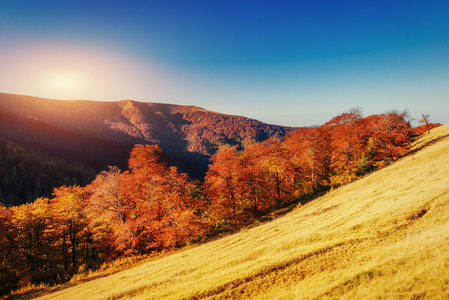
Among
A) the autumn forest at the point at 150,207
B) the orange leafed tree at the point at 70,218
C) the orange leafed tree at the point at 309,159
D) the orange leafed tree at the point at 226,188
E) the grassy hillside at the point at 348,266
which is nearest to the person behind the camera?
the grassy hillside at the point at 348,266

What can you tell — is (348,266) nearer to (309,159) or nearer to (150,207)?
(150,207)

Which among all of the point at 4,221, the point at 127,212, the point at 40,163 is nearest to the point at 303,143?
Answer: the point at 127,212

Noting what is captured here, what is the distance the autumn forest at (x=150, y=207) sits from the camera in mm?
27625

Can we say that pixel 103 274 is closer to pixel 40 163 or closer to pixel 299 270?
pixel 299 270

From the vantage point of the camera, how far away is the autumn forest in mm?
27625

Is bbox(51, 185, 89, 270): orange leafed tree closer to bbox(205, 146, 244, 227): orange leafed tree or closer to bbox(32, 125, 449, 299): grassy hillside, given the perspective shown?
bbox(32, 125, 449, 299): grassy hillside

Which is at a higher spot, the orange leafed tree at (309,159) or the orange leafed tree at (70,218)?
the orange leafed tree at (309,159)

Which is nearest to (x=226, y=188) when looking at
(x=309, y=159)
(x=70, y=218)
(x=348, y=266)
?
(x=309, y=159)

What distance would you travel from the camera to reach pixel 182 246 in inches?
1095

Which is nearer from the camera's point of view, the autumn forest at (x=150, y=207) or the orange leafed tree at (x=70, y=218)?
the autumn forest at (x=150, y=207)

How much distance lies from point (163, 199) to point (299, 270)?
23.5 m

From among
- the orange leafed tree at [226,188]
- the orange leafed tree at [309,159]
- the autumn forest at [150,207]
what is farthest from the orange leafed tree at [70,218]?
the orange leafed tree at [309,159]

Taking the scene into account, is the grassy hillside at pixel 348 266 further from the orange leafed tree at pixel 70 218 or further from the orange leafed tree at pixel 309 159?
the orange leafed tree at pixel 309 159

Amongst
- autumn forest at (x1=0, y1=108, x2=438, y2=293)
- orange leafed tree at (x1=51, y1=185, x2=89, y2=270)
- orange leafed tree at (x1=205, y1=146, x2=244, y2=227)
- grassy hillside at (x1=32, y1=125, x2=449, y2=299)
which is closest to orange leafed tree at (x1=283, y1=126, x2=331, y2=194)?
autumn forest at (x1=0, y1=108, x2=438, y2=293)
